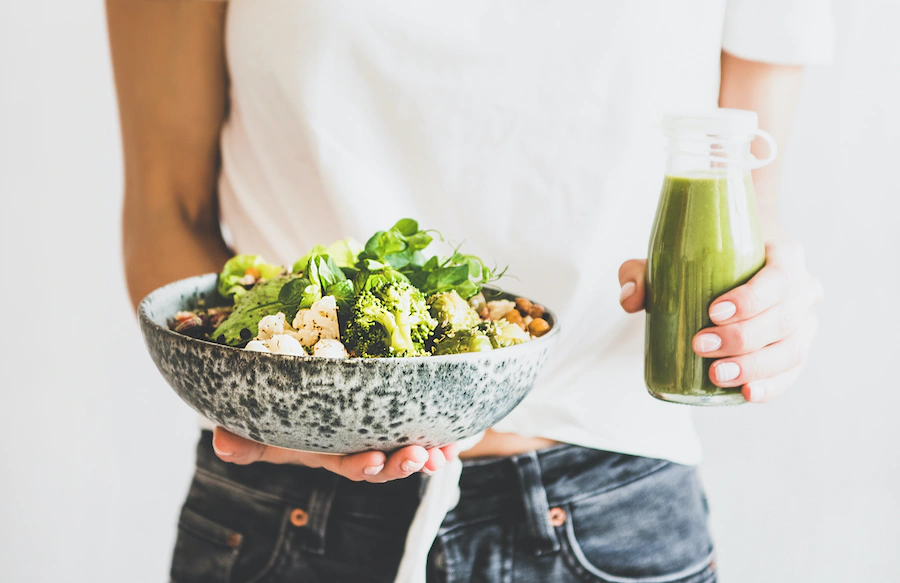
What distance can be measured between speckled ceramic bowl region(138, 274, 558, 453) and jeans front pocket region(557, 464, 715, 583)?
1.34 ft

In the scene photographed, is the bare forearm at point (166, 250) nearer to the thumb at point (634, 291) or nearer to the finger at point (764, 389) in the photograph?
the thumb at point (634, 291)

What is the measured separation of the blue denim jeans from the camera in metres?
1.03

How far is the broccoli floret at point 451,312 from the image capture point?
0.72 meters

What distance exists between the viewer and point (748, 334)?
809 mm

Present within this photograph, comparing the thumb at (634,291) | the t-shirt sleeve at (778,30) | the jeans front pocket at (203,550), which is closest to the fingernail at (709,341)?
the thumb at (634,291)

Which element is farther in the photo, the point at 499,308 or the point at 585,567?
the point at 585,567

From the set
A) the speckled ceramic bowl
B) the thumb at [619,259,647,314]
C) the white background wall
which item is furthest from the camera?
the white background wall

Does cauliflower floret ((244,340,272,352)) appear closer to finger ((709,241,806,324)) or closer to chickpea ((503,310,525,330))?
chickpea ((503,310,525,330))

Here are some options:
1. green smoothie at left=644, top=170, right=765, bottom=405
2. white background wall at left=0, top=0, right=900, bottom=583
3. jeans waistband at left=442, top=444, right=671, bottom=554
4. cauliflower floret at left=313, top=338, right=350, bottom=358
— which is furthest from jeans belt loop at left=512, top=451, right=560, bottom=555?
white background wall at left=0, top=0, right=900, bottom=583

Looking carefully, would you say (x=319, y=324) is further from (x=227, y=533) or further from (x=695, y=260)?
(x=227, y=533)

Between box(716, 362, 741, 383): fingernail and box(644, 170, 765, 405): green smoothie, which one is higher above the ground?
box(644, 170, 765, 405): green smoothie

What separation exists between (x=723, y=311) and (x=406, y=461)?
0.36m

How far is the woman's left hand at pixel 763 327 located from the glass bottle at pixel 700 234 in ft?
0.07

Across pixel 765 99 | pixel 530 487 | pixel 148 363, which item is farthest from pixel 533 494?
pixel 148 363
